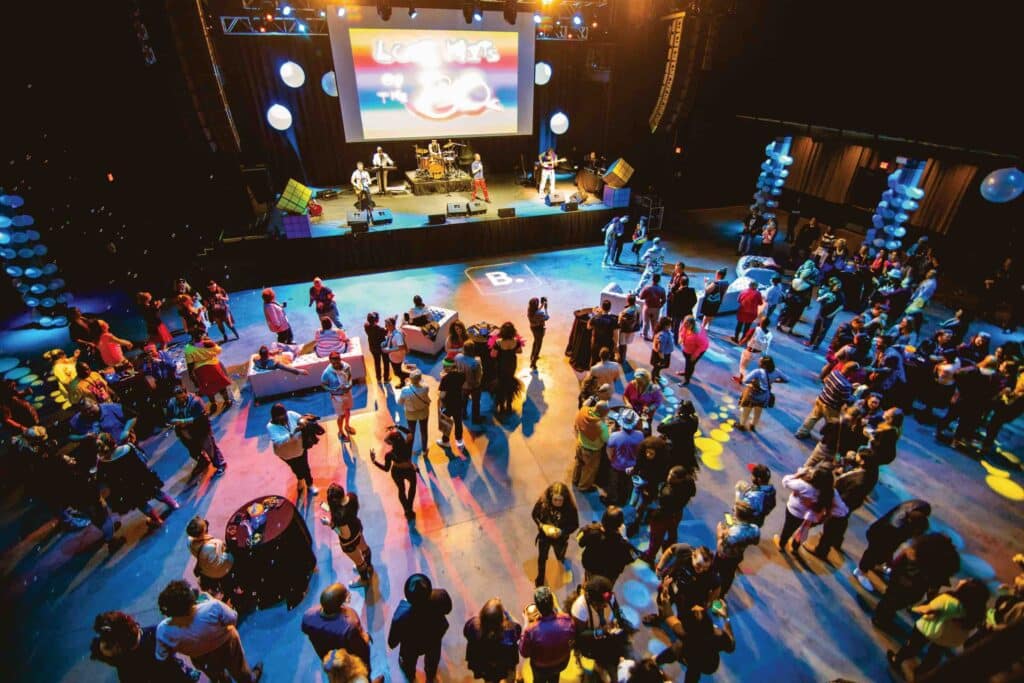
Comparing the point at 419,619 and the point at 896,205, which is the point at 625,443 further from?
the point at 896,205

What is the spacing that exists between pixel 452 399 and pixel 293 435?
70.9 inches

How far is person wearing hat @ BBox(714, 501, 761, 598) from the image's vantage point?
4062 mm

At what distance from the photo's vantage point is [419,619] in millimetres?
3391

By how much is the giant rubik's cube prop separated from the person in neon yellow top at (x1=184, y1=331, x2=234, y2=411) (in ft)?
45.9

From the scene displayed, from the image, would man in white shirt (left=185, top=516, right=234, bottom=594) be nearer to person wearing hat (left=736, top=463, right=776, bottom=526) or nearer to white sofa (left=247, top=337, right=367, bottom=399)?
white sofa (left=247, top=337, right=367, bottom=399)

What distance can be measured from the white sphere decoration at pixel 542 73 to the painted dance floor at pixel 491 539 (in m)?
11.6

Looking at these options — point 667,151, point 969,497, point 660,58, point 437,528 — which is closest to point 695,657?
point 437,528

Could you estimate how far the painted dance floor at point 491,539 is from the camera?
4285 millimetres

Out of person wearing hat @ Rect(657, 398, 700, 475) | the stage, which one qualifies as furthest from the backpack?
the stage

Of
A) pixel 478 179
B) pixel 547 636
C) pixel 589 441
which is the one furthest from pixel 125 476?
pixel 478 179

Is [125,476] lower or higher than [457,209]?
lower

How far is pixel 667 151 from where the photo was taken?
51.6ft

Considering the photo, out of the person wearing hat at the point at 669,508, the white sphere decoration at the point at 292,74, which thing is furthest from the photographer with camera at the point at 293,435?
the white sphere decoration at the point at 292,74

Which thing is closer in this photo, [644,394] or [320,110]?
[644,394]
